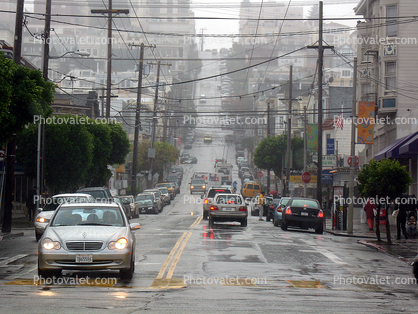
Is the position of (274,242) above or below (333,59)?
below

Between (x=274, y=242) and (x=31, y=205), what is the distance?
17.5 m

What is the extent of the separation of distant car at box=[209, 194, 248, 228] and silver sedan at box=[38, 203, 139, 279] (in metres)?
16.0

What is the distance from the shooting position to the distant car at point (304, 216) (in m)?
27.1

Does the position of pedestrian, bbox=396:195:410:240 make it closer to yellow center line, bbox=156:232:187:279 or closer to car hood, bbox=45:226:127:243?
yellow center line, bbox=156:232:187:279

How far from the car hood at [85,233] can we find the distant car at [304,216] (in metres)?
16.1

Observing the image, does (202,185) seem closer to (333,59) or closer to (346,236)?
(346,236)

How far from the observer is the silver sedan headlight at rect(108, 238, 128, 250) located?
1145 cm

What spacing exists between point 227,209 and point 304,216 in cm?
346

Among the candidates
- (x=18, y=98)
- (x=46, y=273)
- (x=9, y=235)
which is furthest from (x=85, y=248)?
(x=9, y=235)

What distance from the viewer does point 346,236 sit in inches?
1072

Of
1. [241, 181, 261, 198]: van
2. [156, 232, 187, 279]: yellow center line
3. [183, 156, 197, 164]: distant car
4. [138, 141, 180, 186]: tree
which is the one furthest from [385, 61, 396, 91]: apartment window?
[183, 156, 197, 164]: distant car

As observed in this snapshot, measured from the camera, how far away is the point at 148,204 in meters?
47.0

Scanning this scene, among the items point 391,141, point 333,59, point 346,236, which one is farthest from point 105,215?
point 333,59

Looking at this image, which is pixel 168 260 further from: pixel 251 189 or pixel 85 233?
pixel 251 189
